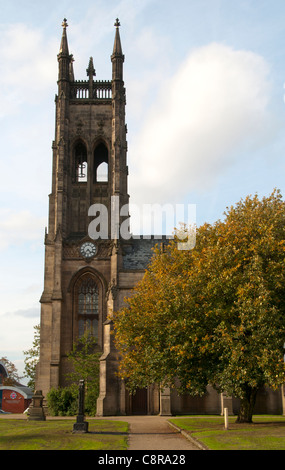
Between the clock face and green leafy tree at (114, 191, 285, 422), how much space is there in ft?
65.7

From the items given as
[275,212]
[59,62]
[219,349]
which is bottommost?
[219,349]

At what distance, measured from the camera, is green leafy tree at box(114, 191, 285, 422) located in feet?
76.3

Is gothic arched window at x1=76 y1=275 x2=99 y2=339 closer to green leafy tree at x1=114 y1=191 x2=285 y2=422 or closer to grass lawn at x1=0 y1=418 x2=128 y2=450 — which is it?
green leafy tree at x1=114 y1=191 x2=285 y2=422

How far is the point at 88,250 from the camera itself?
156 feet

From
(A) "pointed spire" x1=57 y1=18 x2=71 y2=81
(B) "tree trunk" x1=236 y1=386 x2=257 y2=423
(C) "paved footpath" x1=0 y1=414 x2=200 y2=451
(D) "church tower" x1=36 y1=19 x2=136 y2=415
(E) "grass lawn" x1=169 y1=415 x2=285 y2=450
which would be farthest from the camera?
(A) "pointed spire" x1=57 y1=18 x2=71 y2=81

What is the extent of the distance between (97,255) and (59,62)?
66.1 feet

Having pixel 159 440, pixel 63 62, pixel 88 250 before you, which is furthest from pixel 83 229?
pixel 159 440

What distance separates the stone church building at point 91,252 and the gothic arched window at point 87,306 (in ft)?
0.28

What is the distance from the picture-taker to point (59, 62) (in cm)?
5297

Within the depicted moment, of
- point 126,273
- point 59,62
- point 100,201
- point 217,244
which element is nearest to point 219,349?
point 217,244

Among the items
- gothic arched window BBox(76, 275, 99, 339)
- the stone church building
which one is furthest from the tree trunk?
gothic arched window BBox(76, 275, 99, 339)

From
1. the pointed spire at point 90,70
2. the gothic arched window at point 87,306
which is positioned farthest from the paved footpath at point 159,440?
the pointed spire at point 90,70

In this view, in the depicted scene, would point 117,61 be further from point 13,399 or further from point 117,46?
point 13,399

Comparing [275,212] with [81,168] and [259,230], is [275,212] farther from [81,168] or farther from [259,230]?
[81,168]
